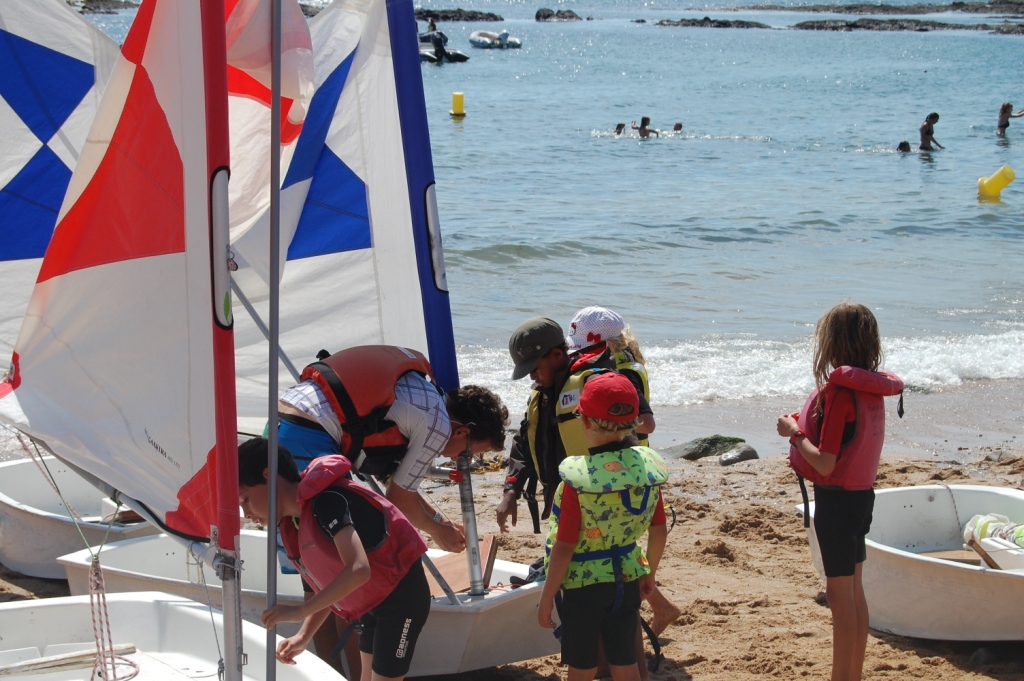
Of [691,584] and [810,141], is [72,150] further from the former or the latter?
[810,141]

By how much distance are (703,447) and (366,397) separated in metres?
4.94

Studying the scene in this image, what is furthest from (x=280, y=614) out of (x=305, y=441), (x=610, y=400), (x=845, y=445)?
(x=845, y=445)

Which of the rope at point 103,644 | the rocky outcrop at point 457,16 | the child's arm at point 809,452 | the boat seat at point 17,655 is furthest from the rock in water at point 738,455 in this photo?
the rocky outcrop at point 457,16

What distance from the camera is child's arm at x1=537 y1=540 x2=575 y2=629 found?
3.37 meters

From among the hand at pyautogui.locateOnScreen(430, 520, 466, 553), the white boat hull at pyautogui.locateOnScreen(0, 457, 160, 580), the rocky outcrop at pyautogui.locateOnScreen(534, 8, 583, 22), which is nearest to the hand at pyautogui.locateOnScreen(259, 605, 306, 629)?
the hand at pyautogui.locateOnScreen(430, 520, 466, 553)

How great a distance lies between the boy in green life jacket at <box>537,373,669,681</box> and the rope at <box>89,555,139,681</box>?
1413 mm

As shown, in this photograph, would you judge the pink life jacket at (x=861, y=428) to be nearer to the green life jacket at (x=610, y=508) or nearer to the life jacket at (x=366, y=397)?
the green life jacket at (x=610, y=508)

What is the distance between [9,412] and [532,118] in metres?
32.1

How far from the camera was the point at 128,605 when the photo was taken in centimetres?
384

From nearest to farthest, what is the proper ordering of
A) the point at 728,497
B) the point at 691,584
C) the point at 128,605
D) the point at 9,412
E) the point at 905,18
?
the point at 9,412 → the point at 128,605 → the point at 691,584 → the point at 728,497 → the point at 905,18

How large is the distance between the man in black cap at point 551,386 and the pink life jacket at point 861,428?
70 cm

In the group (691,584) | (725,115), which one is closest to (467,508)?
(691,584)

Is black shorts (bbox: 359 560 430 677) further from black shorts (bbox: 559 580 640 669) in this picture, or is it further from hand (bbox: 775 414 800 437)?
hand (bbox: 775 414 800 437)

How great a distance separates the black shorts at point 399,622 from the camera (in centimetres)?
328
